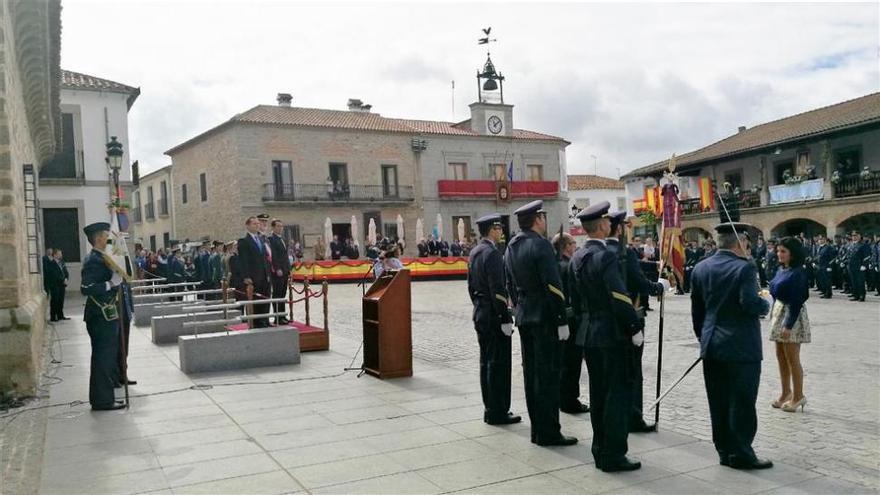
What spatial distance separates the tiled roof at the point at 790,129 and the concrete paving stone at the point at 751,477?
2902cm

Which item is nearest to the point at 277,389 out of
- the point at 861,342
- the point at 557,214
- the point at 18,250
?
the point at 18,250

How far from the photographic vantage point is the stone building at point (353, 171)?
126ft

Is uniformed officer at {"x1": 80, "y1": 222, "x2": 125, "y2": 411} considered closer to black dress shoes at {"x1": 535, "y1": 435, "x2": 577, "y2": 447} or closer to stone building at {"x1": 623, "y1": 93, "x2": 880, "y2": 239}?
black dress shoes at {"x1": 535, "y1": 435, "x2": 577, "y2": 447}

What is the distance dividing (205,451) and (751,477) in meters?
4.23

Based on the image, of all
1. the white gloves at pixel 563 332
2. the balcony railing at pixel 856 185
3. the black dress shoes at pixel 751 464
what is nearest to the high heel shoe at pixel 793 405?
the black dress shoes at pixel 751 464

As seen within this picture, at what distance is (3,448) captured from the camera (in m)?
6.20

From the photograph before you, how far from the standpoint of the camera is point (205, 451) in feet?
19.1

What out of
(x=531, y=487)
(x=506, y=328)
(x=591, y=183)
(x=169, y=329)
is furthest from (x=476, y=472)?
(x=591, y=183)

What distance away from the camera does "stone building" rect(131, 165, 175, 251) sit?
47.1 m

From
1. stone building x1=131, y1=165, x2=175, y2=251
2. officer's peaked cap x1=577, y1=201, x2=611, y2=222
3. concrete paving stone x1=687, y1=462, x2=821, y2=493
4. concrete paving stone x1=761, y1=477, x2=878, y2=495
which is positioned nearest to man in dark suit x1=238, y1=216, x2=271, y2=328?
officer's peaked cap x1=577, y1=201, x2=611, y2=222

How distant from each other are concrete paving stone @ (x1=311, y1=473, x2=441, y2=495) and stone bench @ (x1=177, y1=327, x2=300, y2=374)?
5124 mm

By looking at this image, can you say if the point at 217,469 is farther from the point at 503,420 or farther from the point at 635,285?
the point at 635,285

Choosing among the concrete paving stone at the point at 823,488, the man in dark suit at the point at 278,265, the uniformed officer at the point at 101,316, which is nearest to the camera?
the concrete paving stone at the point at 823,488

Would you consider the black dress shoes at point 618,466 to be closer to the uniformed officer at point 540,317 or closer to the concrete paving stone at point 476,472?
the concrete paving stone at point 476,472
